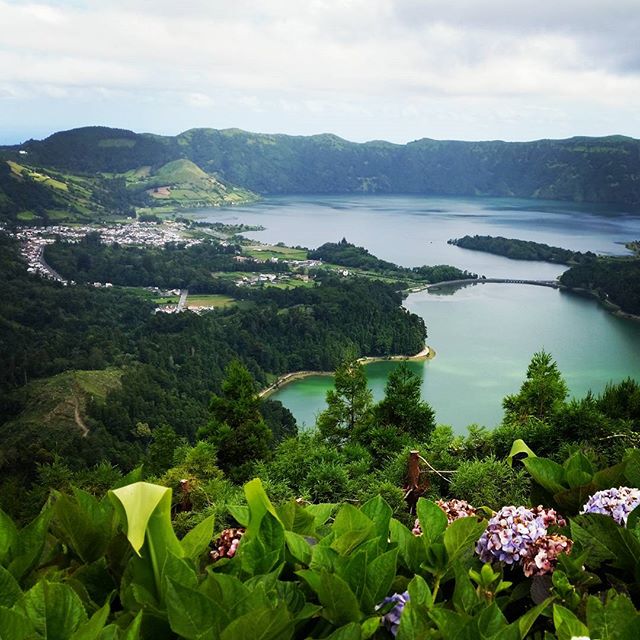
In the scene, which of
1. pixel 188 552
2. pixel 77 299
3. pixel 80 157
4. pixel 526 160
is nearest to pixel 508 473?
pixel 188 552

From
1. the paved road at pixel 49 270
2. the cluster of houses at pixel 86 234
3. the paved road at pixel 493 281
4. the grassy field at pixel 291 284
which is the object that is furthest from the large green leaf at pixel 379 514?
the paved road at pixel 49 270

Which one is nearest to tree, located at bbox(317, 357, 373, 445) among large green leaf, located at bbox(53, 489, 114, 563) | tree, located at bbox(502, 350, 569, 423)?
tree, located at bbox(502, 350, 569, 423)

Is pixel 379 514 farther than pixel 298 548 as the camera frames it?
Yes

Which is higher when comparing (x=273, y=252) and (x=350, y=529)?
(x=350, y=529)

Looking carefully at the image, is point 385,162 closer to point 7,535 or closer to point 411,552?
point 411,552

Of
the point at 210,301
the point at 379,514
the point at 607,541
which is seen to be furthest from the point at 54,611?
the point at 210,301

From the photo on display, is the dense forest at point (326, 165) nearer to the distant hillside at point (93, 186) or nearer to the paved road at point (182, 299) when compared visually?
the distant hillside at point (93, 186)

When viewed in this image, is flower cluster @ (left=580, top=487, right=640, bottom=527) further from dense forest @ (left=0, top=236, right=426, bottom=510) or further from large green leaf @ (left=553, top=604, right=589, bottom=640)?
dense forest @ (left=0, top=236, right=426, bottom=510)
